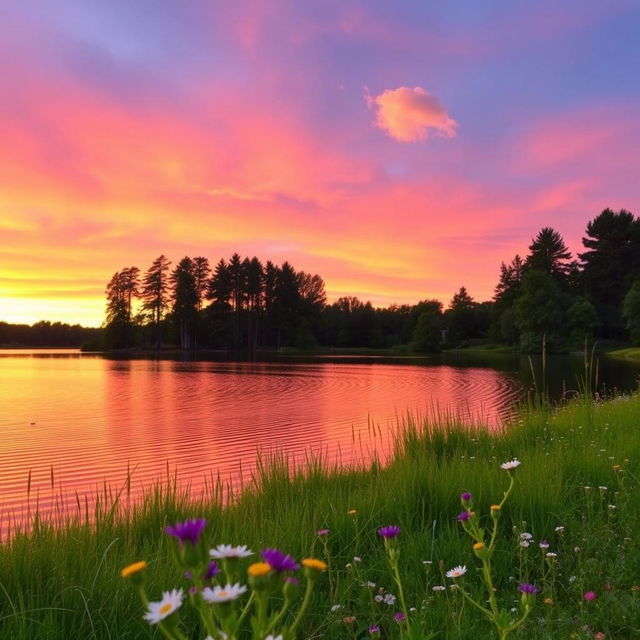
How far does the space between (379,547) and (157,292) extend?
9563cm

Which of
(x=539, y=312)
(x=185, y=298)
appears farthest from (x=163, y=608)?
(x=185, y=298)

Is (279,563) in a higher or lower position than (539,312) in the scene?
lower

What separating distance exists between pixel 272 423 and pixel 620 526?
12.7 m

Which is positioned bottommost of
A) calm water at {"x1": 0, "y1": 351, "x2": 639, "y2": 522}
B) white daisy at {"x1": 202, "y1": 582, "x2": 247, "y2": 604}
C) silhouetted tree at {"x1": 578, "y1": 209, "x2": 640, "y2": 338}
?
calm water at {"x1": 0, "y1": 351, "x2": 639, "y2": 522}

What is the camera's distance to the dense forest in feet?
243

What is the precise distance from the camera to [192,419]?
17.3 m

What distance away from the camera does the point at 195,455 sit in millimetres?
11648

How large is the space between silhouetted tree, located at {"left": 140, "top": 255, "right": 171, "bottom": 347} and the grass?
91.4m

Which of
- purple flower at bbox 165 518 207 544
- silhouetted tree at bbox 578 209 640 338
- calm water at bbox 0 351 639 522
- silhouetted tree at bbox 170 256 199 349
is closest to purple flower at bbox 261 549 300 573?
purple flower at bbox 165 518 207 544

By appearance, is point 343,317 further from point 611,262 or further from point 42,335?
point 42,335

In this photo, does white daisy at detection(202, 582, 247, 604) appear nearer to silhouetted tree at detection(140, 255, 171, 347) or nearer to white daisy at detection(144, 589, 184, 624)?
white daisy at detection(144, 589, 184, 624)

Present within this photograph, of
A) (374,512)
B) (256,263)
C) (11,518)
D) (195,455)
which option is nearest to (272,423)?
(195,455)

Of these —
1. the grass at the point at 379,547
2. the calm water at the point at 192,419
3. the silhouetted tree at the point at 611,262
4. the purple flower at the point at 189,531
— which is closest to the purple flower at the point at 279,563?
the purple flower at the point at 189,531

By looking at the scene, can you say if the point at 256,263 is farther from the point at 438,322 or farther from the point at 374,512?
the point at 374,512
